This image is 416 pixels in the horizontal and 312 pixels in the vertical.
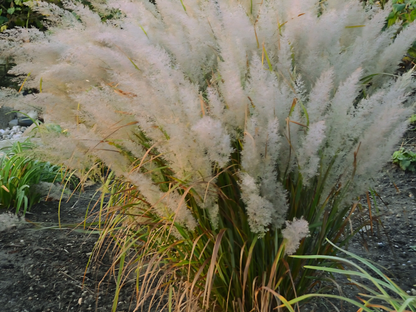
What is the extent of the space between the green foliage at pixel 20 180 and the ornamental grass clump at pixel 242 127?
3.85 feet

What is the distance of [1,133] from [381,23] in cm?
503

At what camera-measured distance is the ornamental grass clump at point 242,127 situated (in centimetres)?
92

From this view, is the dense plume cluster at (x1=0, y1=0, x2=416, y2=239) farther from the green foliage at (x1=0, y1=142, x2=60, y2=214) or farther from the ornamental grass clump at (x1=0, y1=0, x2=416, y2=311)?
the green foliage at (x1=0, y1=142, x2=60, y2=214)

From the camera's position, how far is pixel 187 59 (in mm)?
1188

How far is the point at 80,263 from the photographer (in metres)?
1.85

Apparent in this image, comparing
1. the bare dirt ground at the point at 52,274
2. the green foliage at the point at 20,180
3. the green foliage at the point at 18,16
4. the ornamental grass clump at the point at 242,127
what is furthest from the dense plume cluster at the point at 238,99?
the green foliage at the point at 18,16

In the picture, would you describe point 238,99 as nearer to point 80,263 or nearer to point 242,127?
point 242,127

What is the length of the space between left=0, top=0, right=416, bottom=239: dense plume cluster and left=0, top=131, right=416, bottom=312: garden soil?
1.32 ft

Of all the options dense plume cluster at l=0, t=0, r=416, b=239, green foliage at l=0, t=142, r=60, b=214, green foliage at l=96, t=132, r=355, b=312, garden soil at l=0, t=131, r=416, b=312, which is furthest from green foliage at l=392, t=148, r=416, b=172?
green foliage at l=0, t=142, r=60, b=214

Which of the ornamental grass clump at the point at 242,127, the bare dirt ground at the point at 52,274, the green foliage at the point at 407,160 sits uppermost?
the ornamental grass clump at the point at 242,127

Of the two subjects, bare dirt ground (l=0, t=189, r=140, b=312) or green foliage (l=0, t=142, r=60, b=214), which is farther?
green foliage (l=0, t=142, r=60, b=214)

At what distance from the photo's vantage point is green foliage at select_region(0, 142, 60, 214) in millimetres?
2402

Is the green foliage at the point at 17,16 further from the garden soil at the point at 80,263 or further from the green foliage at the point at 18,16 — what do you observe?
the garden soil at the point at 80,263

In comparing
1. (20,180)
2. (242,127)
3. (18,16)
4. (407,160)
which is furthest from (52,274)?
(18,16)
